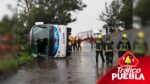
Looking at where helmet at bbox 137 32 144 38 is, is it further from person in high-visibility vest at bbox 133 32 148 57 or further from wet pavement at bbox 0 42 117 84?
wet pavement at bbox 0 42 117 84

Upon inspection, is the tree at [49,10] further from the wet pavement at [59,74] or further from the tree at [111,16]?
the wet pavement at [59,74]

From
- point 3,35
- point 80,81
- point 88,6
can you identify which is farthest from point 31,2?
point 80,81

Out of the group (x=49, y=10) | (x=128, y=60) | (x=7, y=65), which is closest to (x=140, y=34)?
(x=128, y=60)

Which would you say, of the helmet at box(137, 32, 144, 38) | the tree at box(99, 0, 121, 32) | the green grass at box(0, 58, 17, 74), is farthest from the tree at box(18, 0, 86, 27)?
the green grass at box(0, 58, 17, 74)

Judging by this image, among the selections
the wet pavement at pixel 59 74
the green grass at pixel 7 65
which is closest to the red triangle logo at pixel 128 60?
the green grass at pixel 7 65

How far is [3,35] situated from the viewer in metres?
2.29

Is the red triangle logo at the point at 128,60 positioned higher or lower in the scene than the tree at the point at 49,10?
lower

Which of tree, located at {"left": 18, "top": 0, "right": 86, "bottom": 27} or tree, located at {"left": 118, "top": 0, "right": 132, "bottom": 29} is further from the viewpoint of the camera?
tree, located at {"left": 18, "top": 0, "right": 86, "bottom": 27}

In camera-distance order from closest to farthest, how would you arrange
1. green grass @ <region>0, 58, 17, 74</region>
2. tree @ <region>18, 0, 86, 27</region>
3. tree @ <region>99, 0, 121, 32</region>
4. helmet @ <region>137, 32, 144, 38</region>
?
green grass @ <region>0, 58, 17, 74</region>
helmet @ <region>137, 32, 144, 38</region>
tree @ <region>99, 0, 121, 32</region>
tree @ <region>18, 0, 86, 27</region>

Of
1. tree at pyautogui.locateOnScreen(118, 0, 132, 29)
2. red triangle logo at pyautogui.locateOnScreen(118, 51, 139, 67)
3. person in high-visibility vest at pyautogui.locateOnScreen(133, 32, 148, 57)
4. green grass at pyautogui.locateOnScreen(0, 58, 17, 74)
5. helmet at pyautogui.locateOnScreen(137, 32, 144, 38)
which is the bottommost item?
red triangle logo at pyautogui.locateOnScreen(118, 51, 139, 67)

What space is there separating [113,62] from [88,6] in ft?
3.99

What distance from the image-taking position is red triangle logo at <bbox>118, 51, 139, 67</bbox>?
164 inches

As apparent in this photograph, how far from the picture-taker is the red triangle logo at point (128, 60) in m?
4.16

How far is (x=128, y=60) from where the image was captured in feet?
14.0
